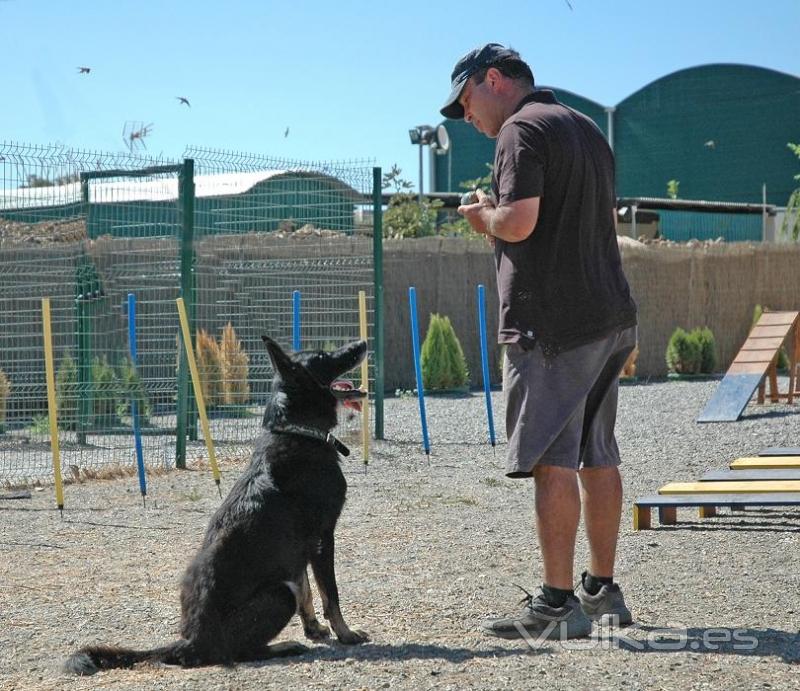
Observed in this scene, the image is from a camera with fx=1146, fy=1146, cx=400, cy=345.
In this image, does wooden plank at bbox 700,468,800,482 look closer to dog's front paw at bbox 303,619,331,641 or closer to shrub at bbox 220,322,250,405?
dog's front paw at bbox 303,619,331,641

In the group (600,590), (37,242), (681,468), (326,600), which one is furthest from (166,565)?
(37,242)

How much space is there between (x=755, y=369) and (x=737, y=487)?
22.5 feet

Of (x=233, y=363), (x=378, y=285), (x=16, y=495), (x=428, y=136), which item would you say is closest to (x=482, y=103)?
(x=16, y=495)

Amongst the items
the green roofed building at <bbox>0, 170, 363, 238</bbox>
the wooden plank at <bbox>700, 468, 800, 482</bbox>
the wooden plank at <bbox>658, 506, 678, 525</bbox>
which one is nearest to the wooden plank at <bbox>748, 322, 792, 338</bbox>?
the green roofed building at <bbox>0, 170, 363, 238</bbox>

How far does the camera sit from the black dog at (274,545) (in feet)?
14.2

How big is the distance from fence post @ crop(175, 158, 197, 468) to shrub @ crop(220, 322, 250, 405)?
2165 mm

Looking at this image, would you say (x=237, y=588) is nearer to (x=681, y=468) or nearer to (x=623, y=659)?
(x=623, y=659)

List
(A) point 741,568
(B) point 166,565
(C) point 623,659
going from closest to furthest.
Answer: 1. (C) point 623,659
2. (A) point 741,568
3. (B) point 166,565

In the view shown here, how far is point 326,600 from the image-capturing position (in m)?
4.61

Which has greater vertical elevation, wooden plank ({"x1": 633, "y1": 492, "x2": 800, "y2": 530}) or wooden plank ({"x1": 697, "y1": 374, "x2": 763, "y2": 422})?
wooden plank ({"x1": 697, "y1": 374, "x2": 763, "y2": 422})

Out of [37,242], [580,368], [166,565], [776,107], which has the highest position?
[776,107]

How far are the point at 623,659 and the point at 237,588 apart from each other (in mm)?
1456

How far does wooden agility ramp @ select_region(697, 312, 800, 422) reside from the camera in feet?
42.3

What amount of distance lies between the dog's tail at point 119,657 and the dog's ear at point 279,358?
1.18 metres
